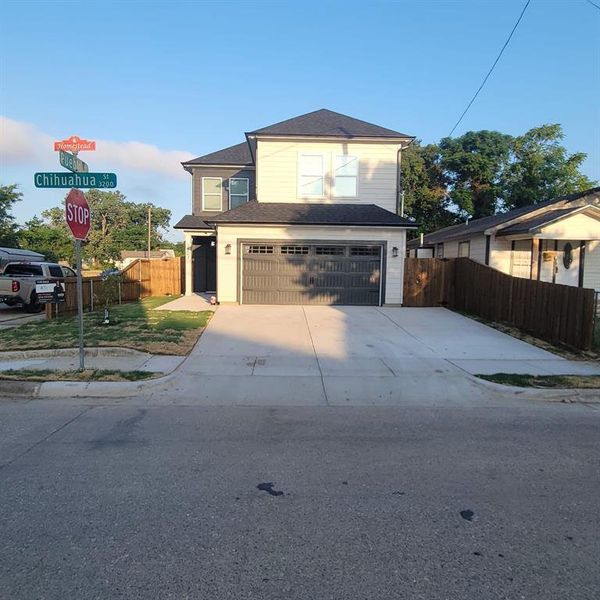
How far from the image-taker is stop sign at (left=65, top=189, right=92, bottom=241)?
7.34 metres

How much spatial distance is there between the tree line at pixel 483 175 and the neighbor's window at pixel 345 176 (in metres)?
20.9

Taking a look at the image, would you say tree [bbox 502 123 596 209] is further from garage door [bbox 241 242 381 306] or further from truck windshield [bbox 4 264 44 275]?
truck windshield [bbox 4 264 44 275]

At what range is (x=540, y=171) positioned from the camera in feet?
118

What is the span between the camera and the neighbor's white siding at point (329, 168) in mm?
18281

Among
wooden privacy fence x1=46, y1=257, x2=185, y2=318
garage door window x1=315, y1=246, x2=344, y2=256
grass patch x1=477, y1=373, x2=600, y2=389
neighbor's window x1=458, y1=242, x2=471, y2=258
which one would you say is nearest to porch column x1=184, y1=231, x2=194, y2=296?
wooden privacy fence x1=46, y1=257, x2=185, y2=318

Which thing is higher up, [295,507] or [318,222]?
[318,222]

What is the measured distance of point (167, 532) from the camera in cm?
324

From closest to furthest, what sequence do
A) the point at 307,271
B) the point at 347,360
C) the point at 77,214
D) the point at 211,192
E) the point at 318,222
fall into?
the point at 77,214 → the point at 347,360 → the point at 318,222 → the point at 307,271 → the point at 211,192

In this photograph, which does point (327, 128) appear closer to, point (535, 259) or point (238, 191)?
point (238, 191)

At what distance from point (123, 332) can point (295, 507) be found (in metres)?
8.66

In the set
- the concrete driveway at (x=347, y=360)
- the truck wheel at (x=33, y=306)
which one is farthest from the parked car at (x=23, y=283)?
the concrete driveway at (x=347, y=360)

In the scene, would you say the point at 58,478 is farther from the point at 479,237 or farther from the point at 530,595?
the point at 479,237

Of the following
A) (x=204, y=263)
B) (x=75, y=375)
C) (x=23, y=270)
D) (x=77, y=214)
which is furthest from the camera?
(x=204, y=263)

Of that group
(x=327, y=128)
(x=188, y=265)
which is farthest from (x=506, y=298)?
(x=188, y=265)
